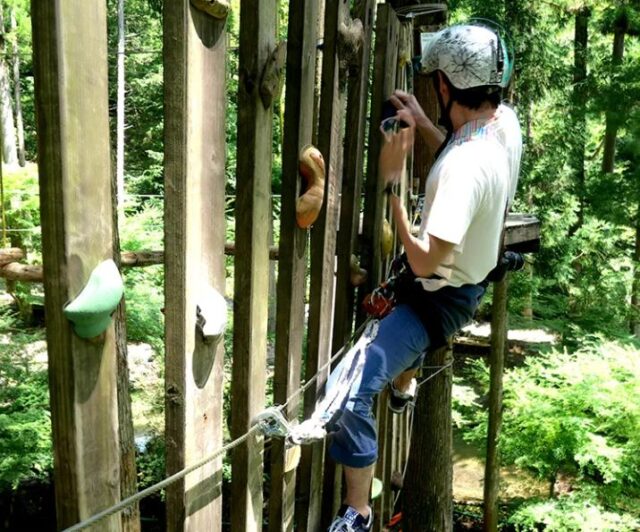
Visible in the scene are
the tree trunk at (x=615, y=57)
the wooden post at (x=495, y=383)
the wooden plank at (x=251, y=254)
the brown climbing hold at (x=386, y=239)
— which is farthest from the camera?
the tree trunk at (x=615, y=57)

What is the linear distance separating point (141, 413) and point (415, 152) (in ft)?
16.1

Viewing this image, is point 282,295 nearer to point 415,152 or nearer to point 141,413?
point 415,152

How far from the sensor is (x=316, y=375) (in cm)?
211

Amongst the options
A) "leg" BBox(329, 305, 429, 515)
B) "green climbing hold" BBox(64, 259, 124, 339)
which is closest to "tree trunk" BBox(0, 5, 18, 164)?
→ "leg" BBox(329, 305, 429, 515)


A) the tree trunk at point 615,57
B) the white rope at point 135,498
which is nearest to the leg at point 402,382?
the white rope at point 135,498

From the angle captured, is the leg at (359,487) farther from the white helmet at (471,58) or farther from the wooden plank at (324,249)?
the white helmet at (471,58)

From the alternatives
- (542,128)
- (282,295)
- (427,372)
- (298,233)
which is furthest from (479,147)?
(542,128)

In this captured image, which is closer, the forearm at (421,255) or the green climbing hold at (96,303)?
the green climbing hold at (96,303)

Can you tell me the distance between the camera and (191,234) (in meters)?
1.27

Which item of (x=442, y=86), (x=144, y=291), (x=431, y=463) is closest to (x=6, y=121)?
(x=144, y=291)

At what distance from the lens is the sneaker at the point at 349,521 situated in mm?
2230

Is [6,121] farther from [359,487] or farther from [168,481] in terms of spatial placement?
[168,481]

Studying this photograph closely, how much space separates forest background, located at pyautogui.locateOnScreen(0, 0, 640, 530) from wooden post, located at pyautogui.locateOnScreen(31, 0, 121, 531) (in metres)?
2.31

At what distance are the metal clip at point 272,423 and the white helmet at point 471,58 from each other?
1.40 meters
